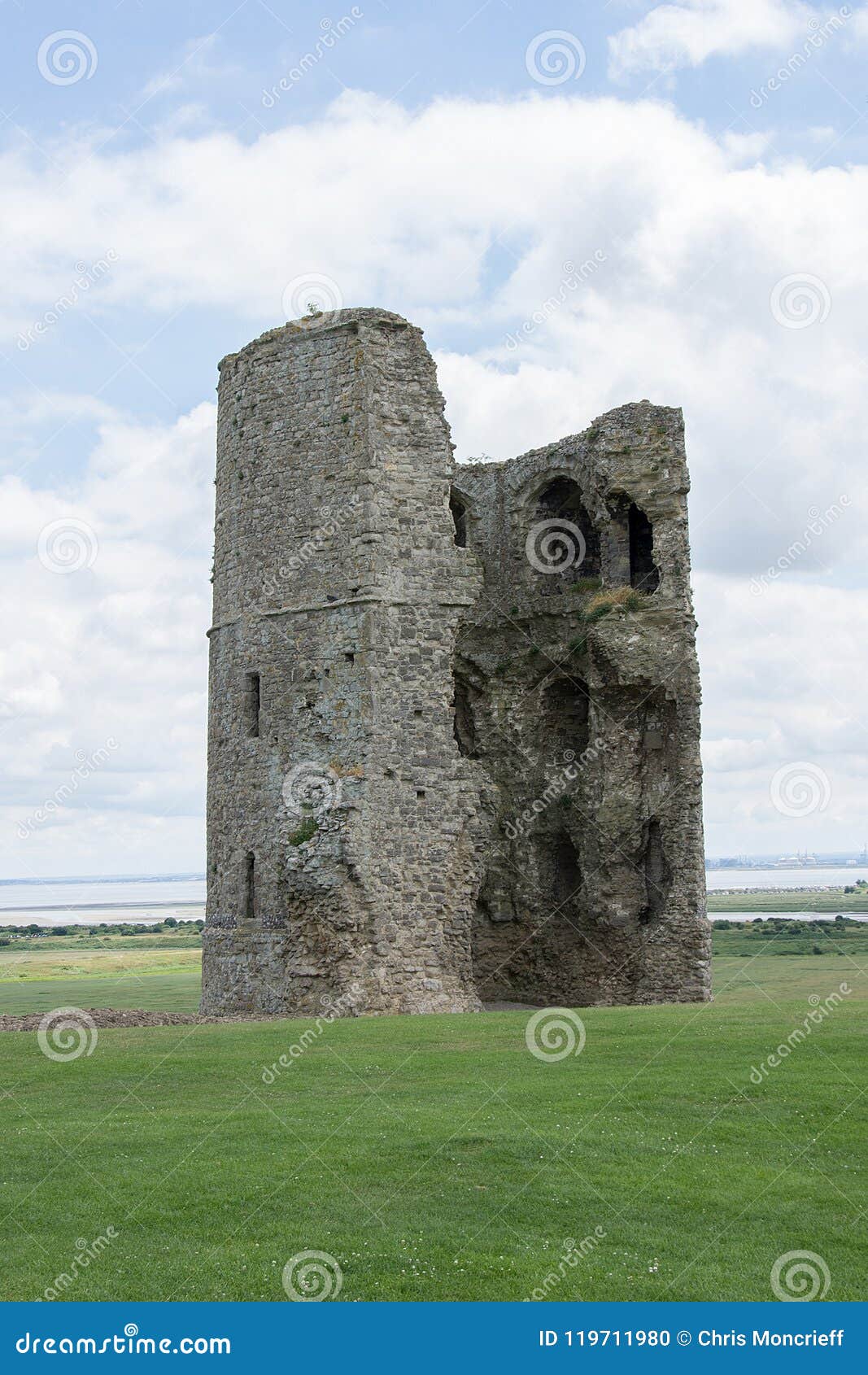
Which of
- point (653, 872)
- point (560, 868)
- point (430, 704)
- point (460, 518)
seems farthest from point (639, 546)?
point (430, 704)

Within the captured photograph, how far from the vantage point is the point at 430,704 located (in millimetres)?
23203

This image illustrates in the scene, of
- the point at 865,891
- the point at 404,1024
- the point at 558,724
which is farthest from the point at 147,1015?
the point at 865,891

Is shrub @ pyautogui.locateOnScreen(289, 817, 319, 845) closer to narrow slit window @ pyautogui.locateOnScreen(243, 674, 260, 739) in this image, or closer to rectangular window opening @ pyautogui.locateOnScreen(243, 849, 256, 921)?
rectangular window opening @ pyautogui.locateOnScreen(243, 849, 256, 921)

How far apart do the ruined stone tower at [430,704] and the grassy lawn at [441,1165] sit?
578 cm

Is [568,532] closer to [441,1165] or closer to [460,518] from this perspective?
[460,518]

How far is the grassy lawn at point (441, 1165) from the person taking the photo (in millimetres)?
9344

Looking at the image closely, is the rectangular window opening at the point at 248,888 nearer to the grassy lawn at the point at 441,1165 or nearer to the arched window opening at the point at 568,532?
the grassy lawn at the point at 441,1165

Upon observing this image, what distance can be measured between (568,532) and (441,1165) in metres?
19.0

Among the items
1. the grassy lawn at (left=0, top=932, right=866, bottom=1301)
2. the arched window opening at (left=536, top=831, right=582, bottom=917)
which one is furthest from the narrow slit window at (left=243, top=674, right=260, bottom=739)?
the grassy lawn at (left=0, top=932, right=866, bottom=1301)

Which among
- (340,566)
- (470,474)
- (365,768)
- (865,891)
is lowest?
(865,891)

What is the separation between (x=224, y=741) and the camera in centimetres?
2545

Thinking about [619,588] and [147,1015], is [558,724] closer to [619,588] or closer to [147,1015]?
[619,588]

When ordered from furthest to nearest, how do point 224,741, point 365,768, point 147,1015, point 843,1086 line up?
point 224,741 < point 365,768 < point 147,1015 < point 843,1086

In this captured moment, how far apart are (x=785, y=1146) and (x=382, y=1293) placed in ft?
14.5
